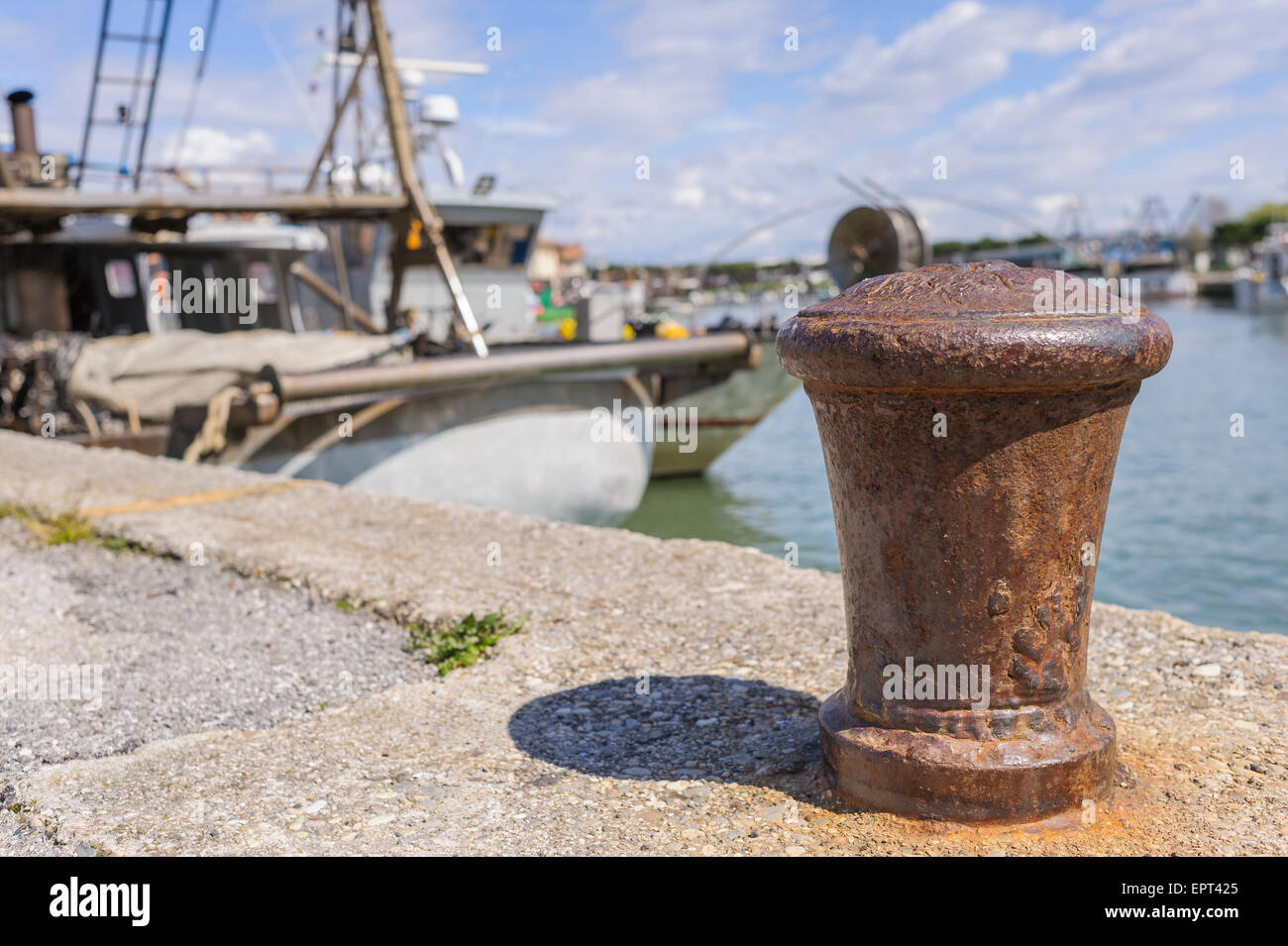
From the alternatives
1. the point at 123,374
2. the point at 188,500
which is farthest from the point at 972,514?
the point at 123,374

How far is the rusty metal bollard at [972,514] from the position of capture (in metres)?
2.38

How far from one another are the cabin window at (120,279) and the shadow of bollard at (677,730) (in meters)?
10.6

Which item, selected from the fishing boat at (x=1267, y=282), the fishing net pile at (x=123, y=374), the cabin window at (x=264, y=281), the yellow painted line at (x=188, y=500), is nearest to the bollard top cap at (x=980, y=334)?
the yellow painted line at (x=188, y=500)

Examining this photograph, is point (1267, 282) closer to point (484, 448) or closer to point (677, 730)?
point (484, 448)

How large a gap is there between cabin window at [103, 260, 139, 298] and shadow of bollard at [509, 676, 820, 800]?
10.6 m

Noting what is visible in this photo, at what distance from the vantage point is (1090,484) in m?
2.53

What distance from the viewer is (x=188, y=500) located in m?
6.58

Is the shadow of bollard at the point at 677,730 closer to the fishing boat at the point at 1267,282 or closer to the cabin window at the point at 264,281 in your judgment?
the cabin window at the point at 264,281

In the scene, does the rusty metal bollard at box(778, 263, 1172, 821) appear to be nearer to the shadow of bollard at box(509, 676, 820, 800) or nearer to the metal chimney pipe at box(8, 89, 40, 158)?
the shadow of bollard at box(509, 676, 820, 800)

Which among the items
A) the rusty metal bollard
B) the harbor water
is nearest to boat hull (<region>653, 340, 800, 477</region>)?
the harbor water

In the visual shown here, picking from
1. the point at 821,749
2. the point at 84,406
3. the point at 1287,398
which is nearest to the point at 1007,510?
the point at 821,749

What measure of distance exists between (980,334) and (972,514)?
0.42m
